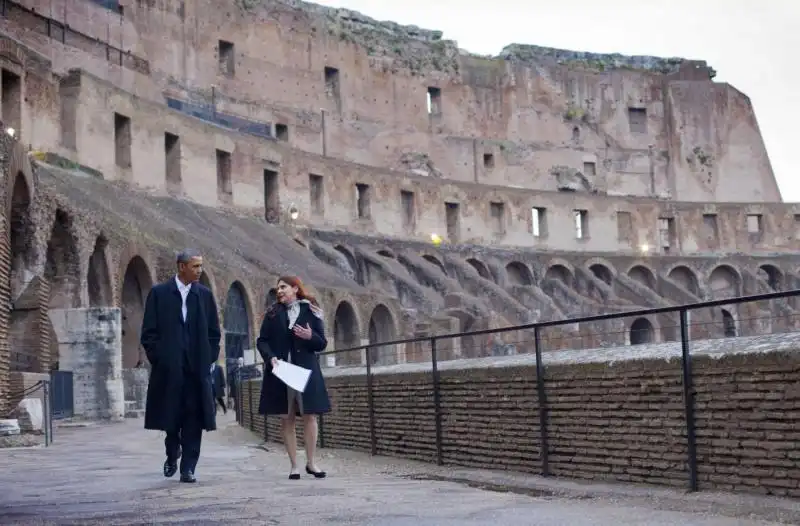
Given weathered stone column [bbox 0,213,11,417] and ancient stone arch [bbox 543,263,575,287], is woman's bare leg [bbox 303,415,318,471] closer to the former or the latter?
weathered stone column [bbox 0,213,11,417]

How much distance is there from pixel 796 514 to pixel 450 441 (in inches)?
158

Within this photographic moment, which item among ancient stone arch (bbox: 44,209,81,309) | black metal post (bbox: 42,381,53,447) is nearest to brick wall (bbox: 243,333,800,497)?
black metal post (bbox: 42,381,53,447)

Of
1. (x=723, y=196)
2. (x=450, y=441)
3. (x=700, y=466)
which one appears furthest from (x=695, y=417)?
(x=723, y=196)

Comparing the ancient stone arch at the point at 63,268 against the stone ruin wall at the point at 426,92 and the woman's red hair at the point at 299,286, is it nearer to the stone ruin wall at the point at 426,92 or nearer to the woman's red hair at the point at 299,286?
the woman's red hair at the point at 299,286

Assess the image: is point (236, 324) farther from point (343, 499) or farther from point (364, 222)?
point (343, 499)

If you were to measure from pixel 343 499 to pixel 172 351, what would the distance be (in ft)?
5.86

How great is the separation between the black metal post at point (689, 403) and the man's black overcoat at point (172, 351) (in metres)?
2.93

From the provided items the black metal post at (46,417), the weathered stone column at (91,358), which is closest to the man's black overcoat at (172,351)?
the black metal post at (46,417)

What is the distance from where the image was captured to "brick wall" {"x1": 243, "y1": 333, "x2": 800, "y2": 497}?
20.3ft

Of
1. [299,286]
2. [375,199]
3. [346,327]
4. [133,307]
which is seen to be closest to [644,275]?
[375,199]

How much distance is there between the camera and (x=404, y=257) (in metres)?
40.0

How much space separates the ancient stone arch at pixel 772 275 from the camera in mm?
51312

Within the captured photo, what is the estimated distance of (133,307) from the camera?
901 inches

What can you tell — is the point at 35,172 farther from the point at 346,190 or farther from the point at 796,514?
the point at 346,190
